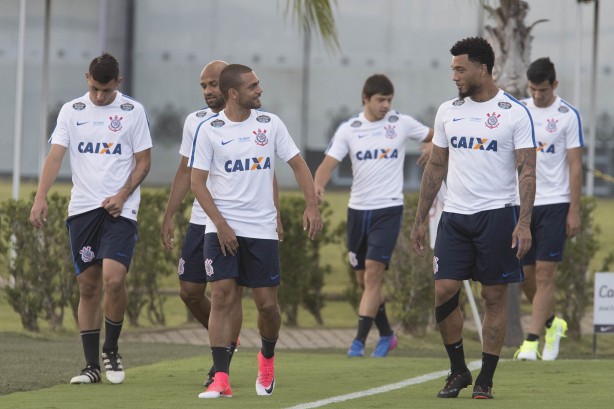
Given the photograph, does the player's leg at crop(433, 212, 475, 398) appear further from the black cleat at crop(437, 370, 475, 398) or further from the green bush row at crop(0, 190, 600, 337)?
the green bush row at crop(0, 190, 600, 337)

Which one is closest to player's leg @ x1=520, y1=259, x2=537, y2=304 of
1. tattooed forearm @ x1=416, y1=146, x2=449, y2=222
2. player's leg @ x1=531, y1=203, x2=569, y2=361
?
player's leg @ x1=531, y1=203, x2=569, y2=361

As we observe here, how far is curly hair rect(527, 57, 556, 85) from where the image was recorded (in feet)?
39.0

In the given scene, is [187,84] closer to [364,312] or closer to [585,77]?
[585,77]

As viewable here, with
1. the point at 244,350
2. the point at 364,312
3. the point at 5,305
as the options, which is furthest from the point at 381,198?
the point at 5,305

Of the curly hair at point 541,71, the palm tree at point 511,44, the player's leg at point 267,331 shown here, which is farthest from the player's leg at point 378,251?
the player's leg at point 267,331

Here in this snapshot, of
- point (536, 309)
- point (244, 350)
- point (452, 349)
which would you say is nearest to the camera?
point (452, 349)

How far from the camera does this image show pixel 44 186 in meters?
9.82

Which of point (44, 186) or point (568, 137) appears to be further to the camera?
point (568, 137)

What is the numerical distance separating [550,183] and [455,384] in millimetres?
3680

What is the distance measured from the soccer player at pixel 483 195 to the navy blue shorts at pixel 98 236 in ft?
7.23

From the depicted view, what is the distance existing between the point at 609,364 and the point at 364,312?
2173 mm

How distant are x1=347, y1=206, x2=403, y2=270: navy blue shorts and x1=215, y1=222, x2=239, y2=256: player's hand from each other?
12.4ft

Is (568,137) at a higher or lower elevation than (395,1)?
lower

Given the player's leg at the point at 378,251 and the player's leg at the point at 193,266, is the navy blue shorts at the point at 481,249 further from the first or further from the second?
the player's leg at the point at 378,251
